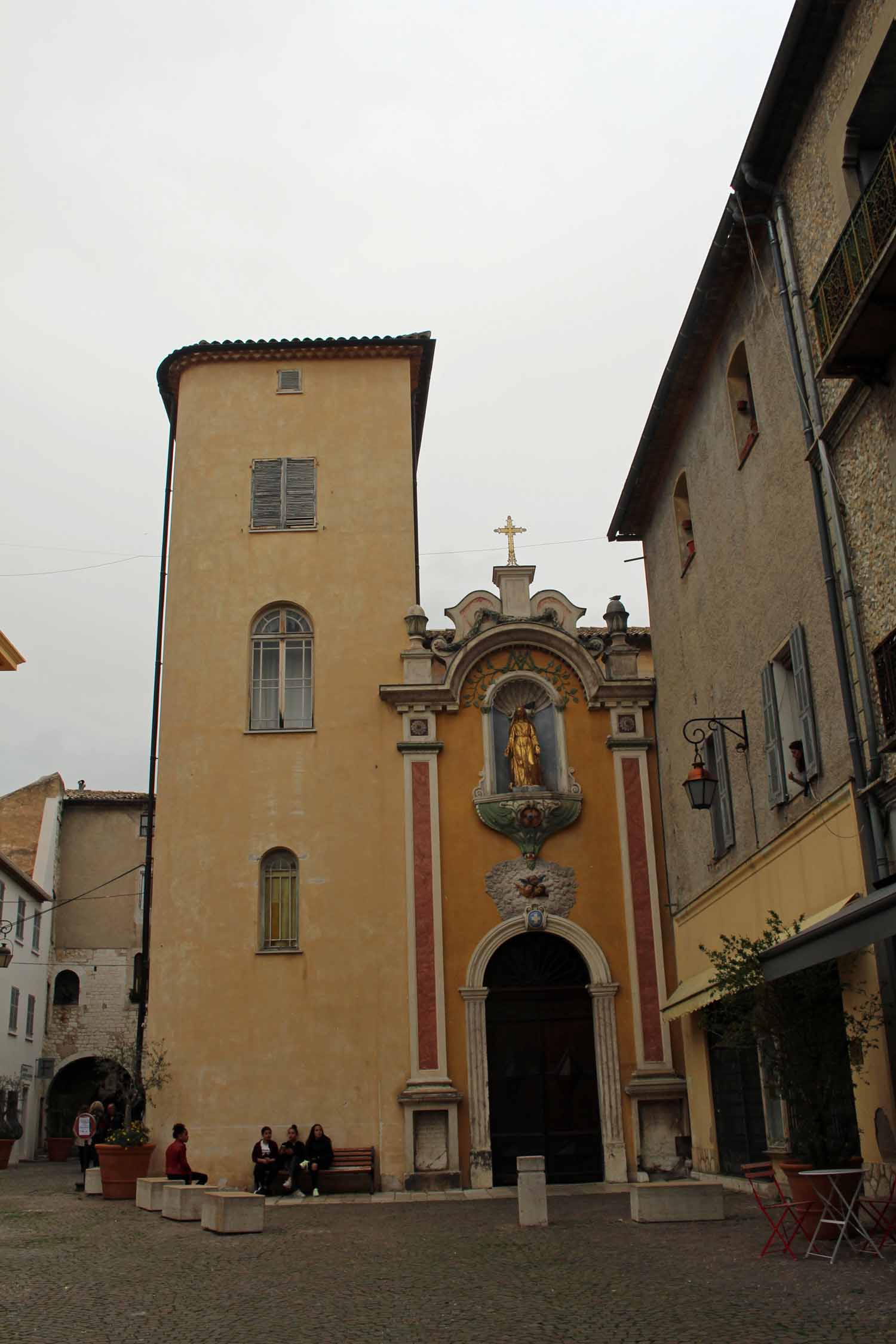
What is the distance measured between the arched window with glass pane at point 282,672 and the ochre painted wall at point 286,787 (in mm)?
259

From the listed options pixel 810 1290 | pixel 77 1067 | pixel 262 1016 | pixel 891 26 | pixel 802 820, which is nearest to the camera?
pixel 810 1290

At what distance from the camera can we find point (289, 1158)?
19.2 meters

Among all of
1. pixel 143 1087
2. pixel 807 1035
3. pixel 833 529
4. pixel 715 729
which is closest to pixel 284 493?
pixel 715 729

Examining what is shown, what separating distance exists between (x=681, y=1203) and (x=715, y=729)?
6.01 meters

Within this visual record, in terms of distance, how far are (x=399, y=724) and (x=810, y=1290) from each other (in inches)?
539

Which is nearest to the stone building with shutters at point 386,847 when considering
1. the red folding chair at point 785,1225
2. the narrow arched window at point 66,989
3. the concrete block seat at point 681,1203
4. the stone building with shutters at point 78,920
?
the concrete block seat at point 681,1203

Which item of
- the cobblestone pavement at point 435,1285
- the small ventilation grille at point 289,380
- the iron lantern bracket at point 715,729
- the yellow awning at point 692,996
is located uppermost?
the small ventilation grille at point 289,380

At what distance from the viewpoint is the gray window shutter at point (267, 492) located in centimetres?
2327

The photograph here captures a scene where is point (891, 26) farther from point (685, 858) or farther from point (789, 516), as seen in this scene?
point (685, 858)

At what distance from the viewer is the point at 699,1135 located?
A: 18.7 metres

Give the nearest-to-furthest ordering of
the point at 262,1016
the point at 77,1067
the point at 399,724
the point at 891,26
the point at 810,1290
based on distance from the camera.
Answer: the point at 810,1290 → the point at 891,26 → the point at 262,1016 → the point at 399,724 → the point at 77,1067

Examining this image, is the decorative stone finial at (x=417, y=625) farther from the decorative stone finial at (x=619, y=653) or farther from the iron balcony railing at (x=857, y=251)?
the iron balcony railing at (x=857, y=251)

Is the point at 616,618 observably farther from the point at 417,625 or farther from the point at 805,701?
the point at 805,701

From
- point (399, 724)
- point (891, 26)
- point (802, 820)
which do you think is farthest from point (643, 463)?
point (891, 26)
